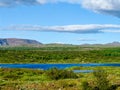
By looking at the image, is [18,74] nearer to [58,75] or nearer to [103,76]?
[58,75]

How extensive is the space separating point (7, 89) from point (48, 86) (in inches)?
185

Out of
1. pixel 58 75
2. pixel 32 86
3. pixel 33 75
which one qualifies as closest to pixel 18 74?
pixel 33 75

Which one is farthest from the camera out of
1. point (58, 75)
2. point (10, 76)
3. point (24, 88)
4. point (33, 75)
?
point (33, 75)

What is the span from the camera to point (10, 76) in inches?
2356

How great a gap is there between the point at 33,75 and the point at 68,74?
34.2ft

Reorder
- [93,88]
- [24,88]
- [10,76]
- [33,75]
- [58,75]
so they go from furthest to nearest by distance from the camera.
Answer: [33,75], [10,76], [58,75], [24,88], [93,88]

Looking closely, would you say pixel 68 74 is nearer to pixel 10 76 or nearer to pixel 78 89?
pixel 10 76

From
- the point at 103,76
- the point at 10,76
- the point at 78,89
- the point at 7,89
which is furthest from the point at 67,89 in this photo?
the point at 10,76

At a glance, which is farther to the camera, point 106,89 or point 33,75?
point 33,75

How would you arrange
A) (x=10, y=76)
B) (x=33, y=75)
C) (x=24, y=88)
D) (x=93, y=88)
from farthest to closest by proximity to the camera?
1. (x=33, y=75)
2. (x=10, y=76)
3. (x=24, y=88)
4. (x=93, y=88)

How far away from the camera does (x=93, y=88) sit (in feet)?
120

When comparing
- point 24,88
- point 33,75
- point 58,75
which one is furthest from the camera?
point 33,75

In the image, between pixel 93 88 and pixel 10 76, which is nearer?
pixel 93 88

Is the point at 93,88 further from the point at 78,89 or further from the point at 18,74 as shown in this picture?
the point at 18,74
